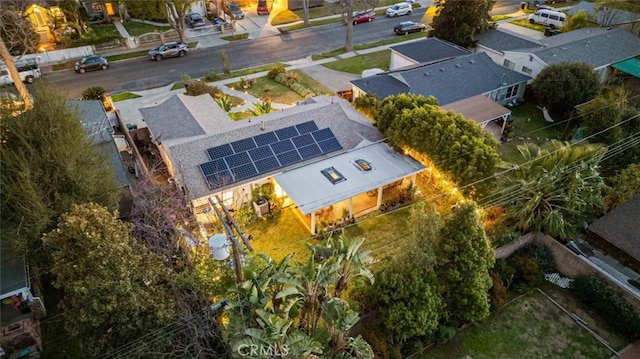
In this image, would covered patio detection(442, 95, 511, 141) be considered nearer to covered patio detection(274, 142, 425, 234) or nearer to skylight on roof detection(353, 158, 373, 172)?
covered patio detection(274, 142, 425, 234)

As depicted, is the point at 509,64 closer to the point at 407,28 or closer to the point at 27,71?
the point at 407,28

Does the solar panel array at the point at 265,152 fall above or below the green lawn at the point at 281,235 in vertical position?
above

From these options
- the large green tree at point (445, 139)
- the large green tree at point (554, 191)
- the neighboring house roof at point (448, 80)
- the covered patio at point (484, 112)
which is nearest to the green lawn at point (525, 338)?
the large green tree at point (554, 191)

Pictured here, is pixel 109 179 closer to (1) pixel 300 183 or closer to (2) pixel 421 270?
(1) pixel 300 183

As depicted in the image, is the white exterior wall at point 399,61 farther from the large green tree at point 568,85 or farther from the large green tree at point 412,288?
the large green tree at point 412,288

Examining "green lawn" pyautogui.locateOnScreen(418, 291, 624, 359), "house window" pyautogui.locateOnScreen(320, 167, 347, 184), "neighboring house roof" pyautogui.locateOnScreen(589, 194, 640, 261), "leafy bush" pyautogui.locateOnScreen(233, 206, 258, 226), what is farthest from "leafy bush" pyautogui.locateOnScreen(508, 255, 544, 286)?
"leafy bush" pyautogui.locateOnScreen(233, 206, 258, 226)

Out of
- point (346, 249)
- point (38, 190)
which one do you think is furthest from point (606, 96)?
point (38, 190)
